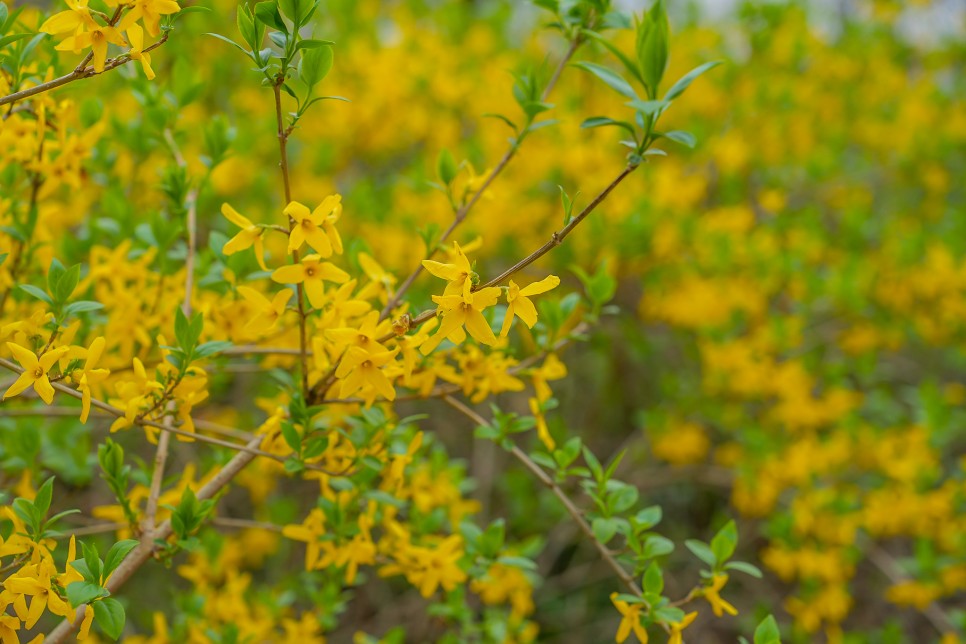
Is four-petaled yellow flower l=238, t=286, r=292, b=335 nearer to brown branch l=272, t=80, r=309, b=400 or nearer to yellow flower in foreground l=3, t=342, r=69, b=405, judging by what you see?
brown branch l=272, t=80, r=309, b=400

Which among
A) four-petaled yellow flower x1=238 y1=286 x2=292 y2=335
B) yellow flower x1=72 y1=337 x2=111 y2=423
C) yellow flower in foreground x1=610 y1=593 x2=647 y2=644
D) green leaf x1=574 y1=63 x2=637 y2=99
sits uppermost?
green leaf x1=574 y1=63 x2=637 y2=99

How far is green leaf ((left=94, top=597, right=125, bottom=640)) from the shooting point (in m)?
1.11

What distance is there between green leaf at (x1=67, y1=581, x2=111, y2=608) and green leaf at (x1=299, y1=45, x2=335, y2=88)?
0.81m

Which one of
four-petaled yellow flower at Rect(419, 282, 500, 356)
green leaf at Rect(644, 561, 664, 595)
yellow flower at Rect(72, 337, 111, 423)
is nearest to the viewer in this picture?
four-petaled yellow flower at Rect(419, 282, 500, 356)

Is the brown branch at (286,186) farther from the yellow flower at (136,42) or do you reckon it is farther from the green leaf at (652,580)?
the green leaf at (652,580)

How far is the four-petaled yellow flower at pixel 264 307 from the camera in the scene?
4.12 ft

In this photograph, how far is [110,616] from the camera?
113 centimetres

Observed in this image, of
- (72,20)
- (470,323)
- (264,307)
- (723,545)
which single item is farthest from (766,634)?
(72,20)

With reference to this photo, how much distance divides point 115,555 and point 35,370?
0.31 metres

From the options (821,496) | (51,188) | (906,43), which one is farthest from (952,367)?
(51,188)

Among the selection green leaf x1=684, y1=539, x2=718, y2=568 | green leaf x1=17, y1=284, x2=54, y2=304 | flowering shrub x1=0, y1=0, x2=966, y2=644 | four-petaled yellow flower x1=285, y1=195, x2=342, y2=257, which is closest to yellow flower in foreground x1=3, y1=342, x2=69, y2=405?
flowering shrub x1=0, y1=0, x2=966, y2=644

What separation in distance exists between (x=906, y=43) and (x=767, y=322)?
2541 millimetres

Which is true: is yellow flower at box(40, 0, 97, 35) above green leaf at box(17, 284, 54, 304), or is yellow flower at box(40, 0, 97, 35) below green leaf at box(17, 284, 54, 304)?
above

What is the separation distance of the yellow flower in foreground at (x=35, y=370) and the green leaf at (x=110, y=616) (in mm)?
310
